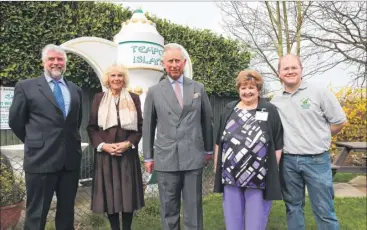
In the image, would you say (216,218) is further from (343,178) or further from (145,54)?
(343,178)

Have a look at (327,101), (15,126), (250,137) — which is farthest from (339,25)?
(15,126)

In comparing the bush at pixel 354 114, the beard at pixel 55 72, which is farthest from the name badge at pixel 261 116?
the bush at pixel 354 114

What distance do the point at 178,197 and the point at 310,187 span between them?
3.66 ft

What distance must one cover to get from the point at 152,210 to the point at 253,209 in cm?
207

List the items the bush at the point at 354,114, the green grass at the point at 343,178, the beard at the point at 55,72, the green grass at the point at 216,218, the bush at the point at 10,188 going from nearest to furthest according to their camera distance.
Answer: the beard at the point at 55,72 → the bush at the point at 10,188 → the green grass at the point at 216,218 → the green grass at the point at 343,178 → the bush at the point at 354,114

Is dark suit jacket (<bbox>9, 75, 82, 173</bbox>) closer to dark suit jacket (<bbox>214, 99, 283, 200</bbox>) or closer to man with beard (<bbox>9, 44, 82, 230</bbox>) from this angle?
man with beard (<bbox>9, 44, 82, 230</bbox>)

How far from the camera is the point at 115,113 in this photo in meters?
2.98

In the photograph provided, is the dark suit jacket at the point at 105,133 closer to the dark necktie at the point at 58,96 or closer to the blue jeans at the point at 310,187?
the dark necktie at the point at 58,96

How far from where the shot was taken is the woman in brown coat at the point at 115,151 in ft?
9.75

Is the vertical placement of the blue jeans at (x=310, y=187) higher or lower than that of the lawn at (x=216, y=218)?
higher

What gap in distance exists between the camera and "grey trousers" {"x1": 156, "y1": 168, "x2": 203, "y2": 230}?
9.14 feet

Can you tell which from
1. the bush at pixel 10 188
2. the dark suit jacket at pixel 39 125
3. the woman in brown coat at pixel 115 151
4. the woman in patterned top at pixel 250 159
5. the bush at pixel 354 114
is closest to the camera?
the woman in patterned top at pixel 250 159

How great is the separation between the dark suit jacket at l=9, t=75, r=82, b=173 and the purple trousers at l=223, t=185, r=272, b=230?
140 centimetres

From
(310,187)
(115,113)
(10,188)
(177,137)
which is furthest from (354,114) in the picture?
(10,188)
